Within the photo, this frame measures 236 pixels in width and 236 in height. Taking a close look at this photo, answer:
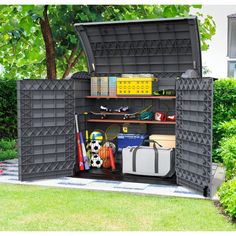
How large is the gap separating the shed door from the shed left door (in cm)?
208

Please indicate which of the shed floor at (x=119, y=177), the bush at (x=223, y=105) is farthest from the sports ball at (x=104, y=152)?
the bush at (x=223, y=105)

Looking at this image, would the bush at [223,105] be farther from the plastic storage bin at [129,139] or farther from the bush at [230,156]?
the bush at [230,156]

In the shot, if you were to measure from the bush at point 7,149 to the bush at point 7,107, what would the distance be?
32cm

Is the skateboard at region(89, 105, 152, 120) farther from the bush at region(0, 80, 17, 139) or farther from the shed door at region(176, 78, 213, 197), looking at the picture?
the bush at region(0, 80, 17, 139)

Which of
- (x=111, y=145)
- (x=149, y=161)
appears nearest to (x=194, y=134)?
(x=149, y=161)

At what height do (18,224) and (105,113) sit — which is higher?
(105,113)

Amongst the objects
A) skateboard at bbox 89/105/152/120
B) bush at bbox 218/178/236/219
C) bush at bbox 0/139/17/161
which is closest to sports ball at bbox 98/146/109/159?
skateboard at bbox 89/105/152/120

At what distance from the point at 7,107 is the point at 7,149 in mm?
1134

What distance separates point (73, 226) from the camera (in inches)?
226

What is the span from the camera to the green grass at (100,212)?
5.77m

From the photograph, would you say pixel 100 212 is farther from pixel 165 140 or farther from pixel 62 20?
pixel 62 20

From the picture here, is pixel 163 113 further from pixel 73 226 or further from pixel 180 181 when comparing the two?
pixel 73 226
